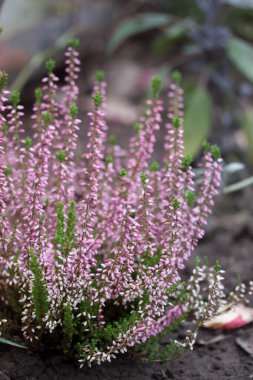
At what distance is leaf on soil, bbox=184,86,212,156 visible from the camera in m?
3.76

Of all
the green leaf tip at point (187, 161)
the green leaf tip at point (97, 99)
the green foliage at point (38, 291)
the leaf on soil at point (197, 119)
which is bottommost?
the green foliage at point (38, 291)

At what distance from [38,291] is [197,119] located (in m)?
2.28

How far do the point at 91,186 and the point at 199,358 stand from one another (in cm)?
91

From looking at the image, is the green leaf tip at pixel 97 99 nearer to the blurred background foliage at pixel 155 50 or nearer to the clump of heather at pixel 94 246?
the clump of heather at pixel 94 246

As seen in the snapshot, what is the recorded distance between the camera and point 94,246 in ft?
6.51

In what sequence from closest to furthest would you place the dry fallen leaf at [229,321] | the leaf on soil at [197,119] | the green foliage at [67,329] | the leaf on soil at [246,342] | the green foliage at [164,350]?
the green foliage at [67,329]
the green foliage at [164,350]
the leaf on soil at [246,342]
the dry fallen leaf at [229,321]
the leaf on soil at [197,119]

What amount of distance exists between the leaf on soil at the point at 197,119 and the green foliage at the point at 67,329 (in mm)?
1816

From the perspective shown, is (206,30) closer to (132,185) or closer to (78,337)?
(132,185)

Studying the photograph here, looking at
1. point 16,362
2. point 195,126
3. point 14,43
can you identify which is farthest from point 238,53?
point 16,362

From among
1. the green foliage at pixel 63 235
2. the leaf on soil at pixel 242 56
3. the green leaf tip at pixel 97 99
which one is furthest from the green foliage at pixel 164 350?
the leaf on soil at pixel 242 56

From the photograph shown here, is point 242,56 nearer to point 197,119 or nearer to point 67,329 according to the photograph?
point 197,119

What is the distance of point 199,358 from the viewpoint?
2.42 m

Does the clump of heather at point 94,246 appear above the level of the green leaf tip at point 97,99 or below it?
below

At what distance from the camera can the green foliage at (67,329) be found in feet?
6.28
